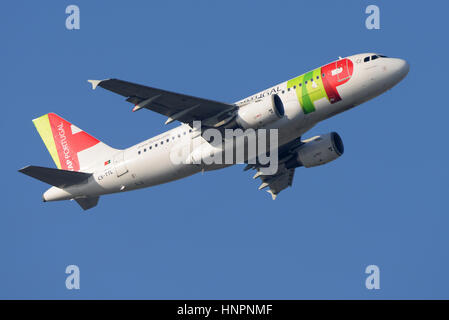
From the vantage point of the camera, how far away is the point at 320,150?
5191 cm

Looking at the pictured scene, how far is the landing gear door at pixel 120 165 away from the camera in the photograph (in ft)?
166

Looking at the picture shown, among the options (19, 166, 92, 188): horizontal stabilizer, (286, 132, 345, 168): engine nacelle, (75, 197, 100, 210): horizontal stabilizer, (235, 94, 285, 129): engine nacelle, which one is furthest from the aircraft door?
(75, 197, 100, 210): horizontal stabilizer

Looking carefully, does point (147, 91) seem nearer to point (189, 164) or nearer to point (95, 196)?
point (189, 164)

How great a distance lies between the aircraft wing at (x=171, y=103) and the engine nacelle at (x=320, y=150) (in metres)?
7.94

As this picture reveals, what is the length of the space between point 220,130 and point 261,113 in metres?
3.39

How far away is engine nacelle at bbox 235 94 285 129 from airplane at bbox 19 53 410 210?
0.06m

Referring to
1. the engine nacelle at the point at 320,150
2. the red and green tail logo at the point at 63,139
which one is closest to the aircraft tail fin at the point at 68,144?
the red and green tail logo at the point at 63,139

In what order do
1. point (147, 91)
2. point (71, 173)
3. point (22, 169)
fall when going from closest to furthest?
point (147, 91)
point (22, 169)
point (71, 173)

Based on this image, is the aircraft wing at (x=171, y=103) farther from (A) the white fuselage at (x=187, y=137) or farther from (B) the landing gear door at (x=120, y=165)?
(B) the landing gear door at (x=120, y=165)

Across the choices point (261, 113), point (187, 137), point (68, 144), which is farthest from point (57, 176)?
point (261, 113)

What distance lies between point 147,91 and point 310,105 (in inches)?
387

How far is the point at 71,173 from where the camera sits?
169 ft

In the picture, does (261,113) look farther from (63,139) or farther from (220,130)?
(63,139)

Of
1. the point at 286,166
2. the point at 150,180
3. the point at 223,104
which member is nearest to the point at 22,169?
the point at 150,180
